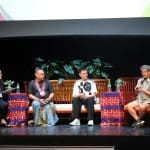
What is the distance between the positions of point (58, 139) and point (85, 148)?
1.20ft

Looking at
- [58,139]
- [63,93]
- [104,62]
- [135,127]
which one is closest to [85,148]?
[58,139]

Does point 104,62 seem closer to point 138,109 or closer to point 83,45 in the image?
point 83,45

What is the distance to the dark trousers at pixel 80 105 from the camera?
611cm

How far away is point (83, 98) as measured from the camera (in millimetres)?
6184

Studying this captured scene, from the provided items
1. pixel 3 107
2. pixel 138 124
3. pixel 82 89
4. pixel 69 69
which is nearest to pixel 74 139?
pixel 138 124

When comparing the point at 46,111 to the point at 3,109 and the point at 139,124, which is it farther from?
the point at 139,124

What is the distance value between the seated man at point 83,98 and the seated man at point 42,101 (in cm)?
33

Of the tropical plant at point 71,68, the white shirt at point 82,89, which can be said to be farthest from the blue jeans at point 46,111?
the tropical plant at point 71,68

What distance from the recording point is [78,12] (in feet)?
22.3

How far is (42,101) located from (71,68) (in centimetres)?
133

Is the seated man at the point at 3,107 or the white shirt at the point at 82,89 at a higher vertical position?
the white shirt at the point at 82,89

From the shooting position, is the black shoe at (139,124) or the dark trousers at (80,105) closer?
the black shoe at (139,124)

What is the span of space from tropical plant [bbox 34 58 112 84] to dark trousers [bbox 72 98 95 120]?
1077 mm

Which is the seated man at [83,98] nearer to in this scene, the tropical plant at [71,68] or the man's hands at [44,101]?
the man's hands at [44,101]
